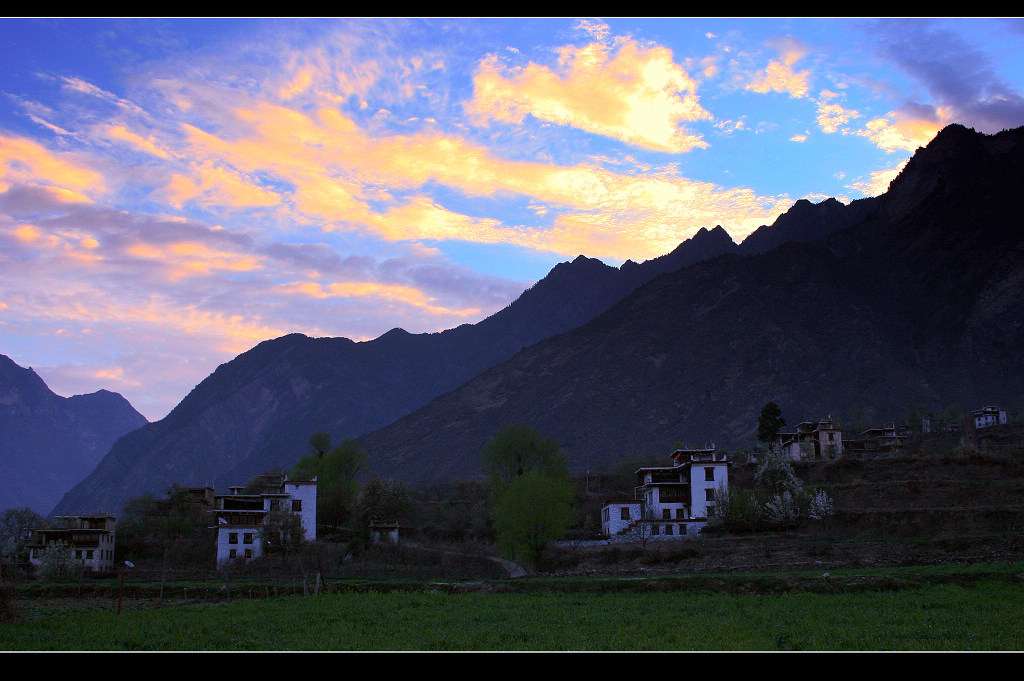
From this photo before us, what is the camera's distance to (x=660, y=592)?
111 feet

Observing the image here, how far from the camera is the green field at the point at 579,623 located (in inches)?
814

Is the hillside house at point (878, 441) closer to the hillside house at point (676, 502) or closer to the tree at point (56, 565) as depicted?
the hillside house at point (676, 502)

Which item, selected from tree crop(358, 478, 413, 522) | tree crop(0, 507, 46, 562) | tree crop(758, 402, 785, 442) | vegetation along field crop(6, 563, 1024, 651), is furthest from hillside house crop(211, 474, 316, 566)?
tree crop(758, 402, 785, 442)

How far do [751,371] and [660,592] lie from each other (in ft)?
488

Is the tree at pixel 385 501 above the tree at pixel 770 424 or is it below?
below

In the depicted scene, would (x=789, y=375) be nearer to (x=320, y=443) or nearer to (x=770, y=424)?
(x=770, y=424)

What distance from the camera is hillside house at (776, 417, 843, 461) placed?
8899cm

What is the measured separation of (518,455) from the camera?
297 feet

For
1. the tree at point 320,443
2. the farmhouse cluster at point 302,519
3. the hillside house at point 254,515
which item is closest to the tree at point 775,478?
the farmhouse cluster at point 302,519

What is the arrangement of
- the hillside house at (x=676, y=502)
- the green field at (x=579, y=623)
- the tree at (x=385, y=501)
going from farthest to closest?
the tree at (x=385, y=501), the hillside house at (x=676, y=502), the green field at (x=579, y=623)

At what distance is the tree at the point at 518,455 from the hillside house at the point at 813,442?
77.3 feet

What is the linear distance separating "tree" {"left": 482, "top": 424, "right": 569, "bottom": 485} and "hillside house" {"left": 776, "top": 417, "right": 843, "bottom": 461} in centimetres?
2355
